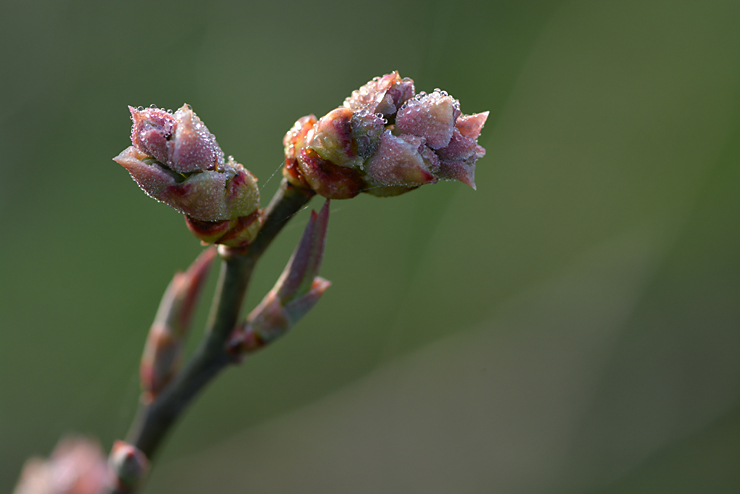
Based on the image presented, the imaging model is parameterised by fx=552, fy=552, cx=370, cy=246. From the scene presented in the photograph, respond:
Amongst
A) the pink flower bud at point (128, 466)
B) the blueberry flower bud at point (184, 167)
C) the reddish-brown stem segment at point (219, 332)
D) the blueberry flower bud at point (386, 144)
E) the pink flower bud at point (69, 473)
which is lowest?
the pink flower bud at point (69, 473)

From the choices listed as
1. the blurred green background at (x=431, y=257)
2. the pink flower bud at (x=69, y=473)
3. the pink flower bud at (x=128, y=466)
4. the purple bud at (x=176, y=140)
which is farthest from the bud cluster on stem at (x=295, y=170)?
the blurred green background at (x=431, y=257)

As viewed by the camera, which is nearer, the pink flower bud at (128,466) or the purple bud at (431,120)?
the purple bud at (431,120)

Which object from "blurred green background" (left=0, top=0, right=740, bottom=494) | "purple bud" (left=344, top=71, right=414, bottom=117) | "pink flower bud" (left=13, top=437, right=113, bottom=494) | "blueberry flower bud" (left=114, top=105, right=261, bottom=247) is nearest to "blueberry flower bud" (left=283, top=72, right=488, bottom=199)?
"purple bud" (left=344, top=71, right=414, bottom=117)

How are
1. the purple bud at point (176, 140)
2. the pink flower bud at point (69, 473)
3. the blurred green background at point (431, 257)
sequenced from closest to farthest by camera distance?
the purple bud at point (176, 140) → the pink flower bud at point (69, 473) → the blurred green background at point (431, 257)

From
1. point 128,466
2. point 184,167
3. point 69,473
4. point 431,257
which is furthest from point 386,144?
point 431,257

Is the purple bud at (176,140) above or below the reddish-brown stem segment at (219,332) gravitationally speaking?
above

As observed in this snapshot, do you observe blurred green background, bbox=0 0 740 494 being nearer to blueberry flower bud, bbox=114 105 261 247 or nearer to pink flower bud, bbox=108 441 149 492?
pink flower bud, bbox=108 441 149 492

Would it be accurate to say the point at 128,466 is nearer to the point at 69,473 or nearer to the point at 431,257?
the point at 69,473

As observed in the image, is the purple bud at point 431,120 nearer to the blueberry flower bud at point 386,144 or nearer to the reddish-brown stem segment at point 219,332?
the blueberry flower bud at point 386,144
